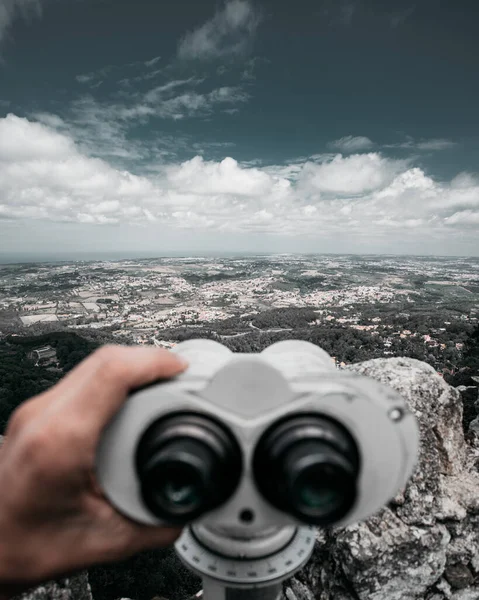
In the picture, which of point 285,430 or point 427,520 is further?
point 427,520

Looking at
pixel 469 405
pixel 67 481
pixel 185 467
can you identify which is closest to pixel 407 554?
pixel 185 467

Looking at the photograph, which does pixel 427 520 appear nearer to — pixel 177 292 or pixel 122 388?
pixel 122 388

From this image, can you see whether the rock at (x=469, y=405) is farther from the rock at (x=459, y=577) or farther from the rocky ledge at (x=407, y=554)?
the rock at (x=459, y=577)

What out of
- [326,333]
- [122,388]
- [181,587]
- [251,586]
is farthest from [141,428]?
[326,333]

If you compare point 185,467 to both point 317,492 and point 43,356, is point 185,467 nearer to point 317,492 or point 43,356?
point 317,492

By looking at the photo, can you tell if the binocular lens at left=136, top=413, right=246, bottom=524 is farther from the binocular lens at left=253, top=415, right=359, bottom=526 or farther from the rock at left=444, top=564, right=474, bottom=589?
the rock at left=444, top=564, right=474, bottom=589

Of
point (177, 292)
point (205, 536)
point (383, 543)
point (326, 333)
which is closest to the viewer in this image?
point (205, 536)
